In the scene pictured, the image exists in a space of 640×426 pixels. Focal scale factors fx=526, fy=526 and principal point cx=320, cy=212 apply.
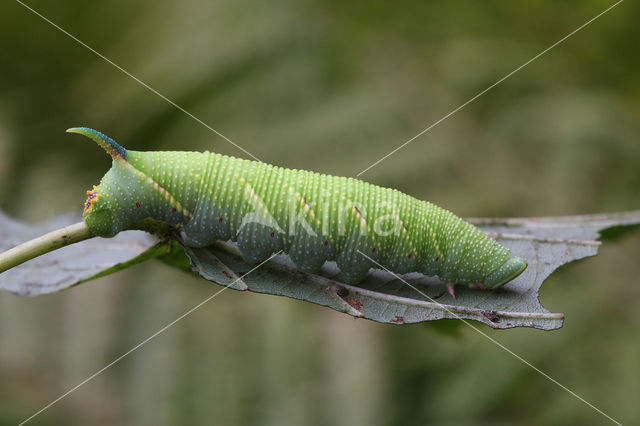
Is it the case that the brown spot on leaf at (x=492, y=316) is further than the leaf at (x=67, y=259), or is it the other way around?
the leaf at (x=67, y=259)

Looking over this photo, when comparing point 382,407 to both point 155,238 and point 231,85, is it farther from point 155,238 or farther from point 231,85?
point 231,85

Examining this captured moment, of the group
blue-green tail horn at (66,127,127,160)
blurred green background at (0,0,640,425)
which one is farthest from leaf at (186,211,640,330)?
blurred green background at (0,0,640,425)

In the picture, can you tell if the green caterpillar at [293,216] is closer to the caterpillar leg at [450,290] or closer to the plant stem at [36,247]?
the caterpillar leg at [450,290]

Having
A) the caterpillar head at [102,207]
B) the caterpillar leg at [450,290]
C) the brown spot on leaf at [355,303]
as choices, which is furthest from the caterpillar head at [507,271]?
the caterpillar head at [102,207]

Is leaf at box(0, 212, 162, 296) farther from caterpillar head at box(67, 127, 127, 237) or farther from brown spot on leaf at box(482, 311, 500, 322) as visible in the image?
brown spot on leaf at box(482, 311, 500, 322)

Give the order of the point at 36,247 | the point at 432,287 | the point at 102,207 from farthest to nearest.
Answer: the point at 432,287 < the point at 102,207 < the point at 36,247

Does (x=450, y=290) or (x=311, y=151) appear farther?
(x=311, y=151)

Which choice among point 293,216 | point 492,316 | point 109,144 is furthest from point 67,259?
point 492,316

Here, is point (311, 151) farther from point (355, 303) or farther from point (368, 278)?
point (355, 303)
